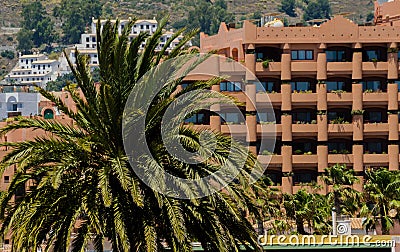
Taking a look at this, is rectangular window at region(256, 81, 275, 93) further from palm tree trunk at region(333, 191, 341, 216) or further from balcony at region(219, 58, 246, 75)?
palm tree trunk at region(333, 191, 341, 216)

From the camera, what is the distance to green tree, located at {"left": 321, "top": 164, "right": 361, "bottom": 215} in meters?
77.8

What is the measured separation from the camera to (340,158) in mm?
97000

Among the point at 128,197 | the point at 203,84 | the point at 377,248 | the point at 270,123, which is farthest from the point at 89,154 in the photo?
the point at 270,123

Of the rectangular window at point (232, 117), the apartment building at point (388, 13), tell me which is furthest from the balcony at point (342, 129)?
the apartment building at point (388, 13)

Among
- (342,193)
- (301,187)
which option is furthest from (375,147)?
(342,193)

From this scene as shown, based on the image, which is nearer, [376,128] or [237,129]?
[237,129]

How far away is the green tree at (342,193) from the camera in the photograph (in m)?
77.8

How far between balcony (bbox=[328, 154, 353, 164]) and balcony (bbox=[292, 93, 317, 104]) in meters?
5.19

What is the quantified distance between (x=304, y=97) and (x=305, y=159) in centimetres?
559

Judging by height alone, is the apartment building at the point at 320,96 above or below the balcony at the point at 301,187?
above

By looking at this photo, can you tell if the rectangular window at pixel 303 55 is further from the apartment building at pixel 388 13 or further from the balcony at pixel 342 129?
the apartment building at pixel 388 13

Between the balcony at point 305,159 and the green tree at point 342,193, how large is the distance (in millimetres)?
14138

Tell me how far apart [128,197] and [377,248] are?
25.0 m

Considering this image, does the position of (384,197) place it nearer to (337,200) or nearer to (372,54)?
(337,200)
